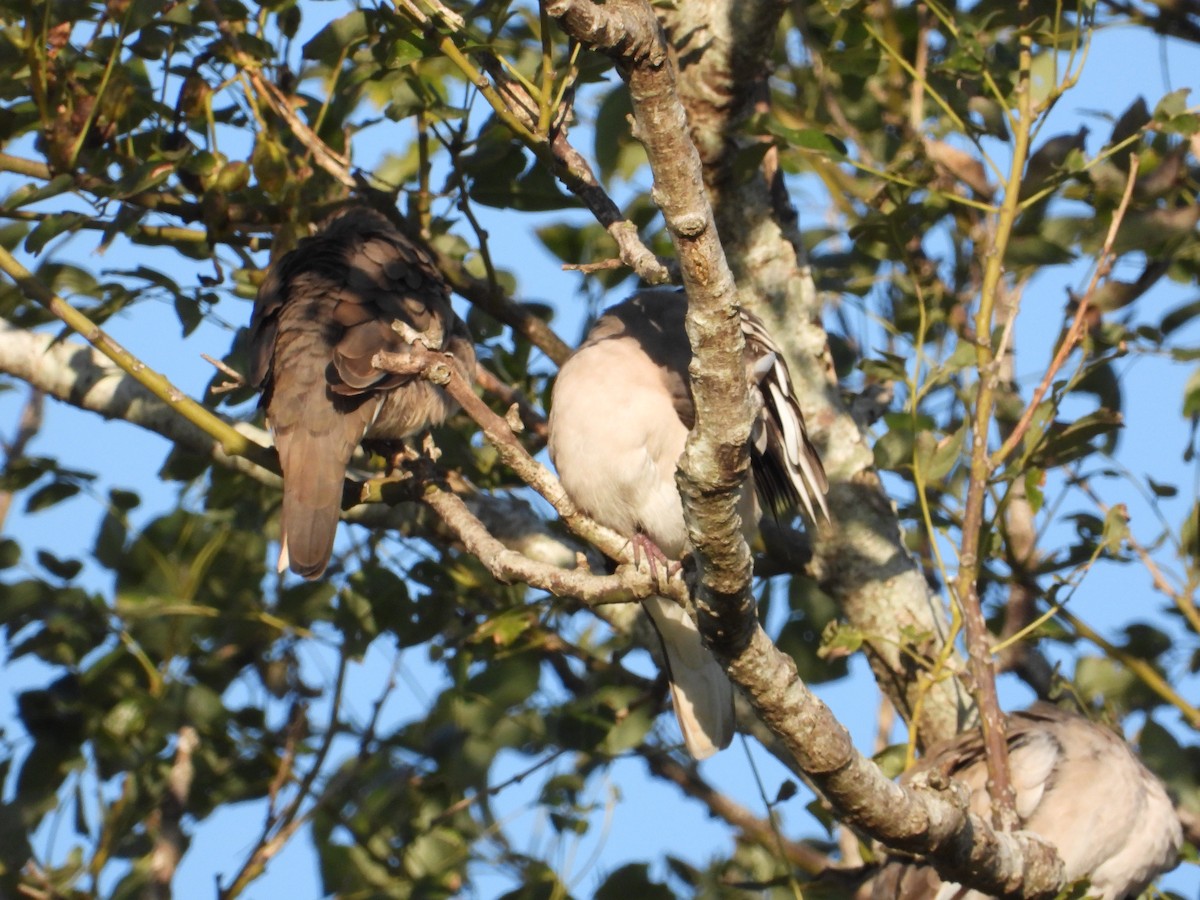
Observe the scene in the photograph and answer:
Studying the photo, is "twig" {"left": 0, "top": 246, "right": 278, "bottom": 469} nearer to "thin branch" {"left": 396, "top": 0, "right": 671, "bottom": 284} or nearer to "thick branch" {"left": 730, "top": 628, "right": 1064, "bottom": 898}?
"thin branch" {"left": 396, "top": 0, "right": 671, "bottom": 284}

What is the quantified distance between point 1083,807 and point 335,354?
2.13 metres

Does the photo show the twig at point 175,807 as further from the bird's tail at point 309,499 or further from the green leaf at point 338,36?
the green leaf at point 338,36

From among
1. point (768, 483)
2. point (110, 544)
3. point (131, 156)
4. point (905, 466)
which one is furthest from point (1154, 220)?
point (110, 544)

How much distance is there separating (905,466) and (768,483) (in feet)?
1.08

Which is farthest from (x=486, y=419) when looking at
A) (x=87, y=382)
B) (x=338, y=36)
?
(x=87, y=382)

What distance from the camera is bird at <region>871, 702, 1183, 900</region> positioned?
3.28m

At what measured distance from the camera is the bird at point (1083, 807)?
3.28 metres

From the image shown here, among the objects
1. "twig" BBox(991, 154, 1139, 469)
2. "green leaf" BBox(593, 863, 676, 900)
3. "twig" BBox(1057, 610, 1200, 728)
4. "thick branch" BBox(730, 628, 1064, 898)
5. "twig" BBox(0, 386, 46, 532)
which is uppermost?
"twig" BBox(0, 386, 46, 532)

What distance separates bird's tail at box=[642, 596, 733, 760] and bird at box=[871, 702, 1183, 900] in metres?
0.48

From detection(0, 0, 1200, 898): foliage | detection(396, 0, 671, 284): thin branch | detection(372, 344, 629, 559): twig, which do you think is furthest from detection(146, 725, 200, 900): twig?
detection(396, 0, 671, 284): thin branch

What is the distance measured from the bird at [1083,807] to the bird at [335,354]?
59.9 inches

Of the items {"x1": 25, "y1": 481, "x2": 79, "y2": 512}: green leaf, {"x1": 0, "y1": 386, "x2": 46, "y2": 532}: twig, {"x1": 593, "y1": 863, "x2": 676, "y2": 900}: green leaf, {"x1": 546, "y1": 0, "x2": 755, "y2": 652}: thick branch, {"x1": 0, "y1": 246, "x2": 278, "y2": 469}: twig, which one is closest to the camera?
{"x1": 546, "y1": 0, "x2": 755, "y2": 652}: thick branch

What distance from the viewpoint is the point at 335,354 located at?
3.23 metres

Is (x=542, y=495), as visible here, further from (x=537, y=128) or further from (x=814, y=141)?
(x=814, y=141)
